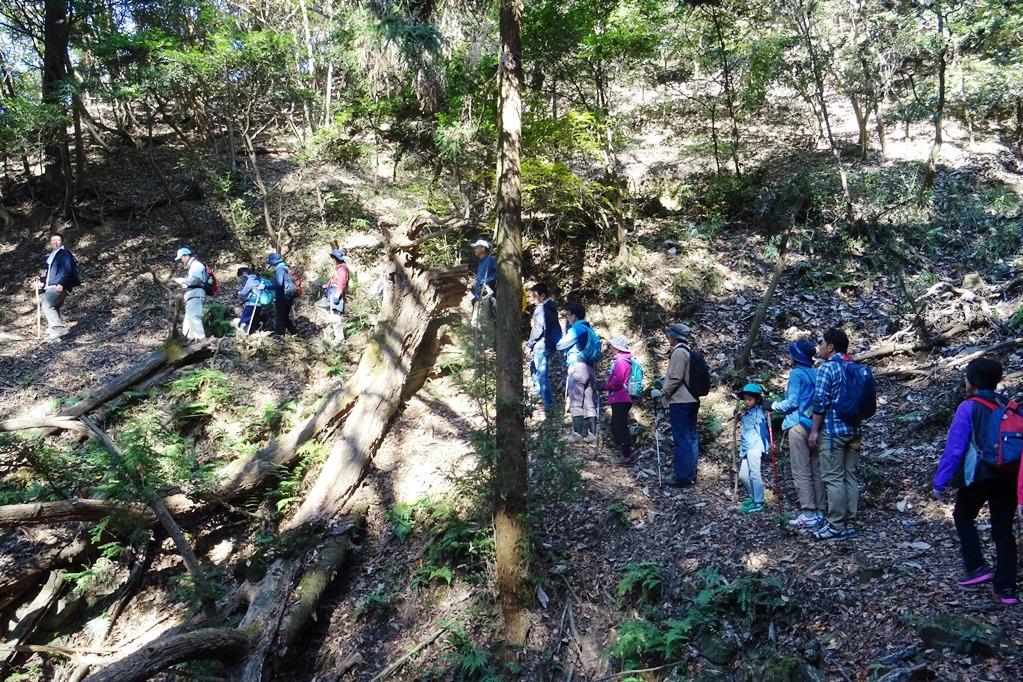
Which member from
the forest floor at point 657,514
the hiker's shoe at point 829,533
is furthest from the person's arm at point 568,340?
the hiker's shoe at point 829,533

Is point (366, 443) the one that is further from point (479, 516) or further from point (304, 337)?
point (304, 337)

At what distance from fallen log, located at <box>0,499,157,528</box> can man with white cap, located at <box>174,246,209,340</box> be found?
4.89 meters

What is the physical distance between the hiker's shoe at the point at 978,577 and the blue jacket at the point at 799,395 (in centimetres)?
192

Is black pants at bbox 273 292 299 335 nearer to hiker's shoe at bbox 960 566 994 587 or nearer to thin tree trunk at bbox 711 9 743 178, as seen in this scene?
thin tree trunk at bbox 711 9 743 178

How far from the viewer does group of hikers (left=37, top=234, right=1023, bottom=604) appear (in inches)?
196

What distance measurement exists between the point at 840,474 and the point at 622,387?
295 cm

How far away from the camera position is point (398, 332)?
10633 mm

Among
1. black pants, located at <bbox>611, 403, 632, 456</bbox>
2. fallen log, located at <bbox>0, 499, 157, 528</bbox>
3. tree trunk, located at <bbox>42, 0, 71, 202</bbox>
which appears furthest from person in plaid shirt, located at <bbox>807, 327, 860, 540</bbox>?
tree trunk, located at <bbox>42, 0, 71, 202</bbox>

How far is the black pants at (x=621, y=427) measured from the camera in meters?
9.03

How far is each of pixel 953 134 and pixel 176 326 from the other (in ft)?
64.0

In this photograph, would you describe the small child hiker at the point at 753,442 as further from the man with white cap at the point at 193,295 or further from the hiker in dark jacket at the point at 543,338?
the man with white cap at the point at 193,295

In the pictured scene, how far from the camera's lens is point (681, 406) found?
8086 mm

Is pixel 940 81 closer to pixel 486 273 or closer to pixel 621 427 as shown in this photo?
pixel 486 273

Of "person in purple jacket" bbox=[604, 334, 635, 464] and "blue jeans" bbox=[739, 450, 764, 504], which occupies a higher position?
"person in purple jacket" bbox=[604, 334, 635, 464]
